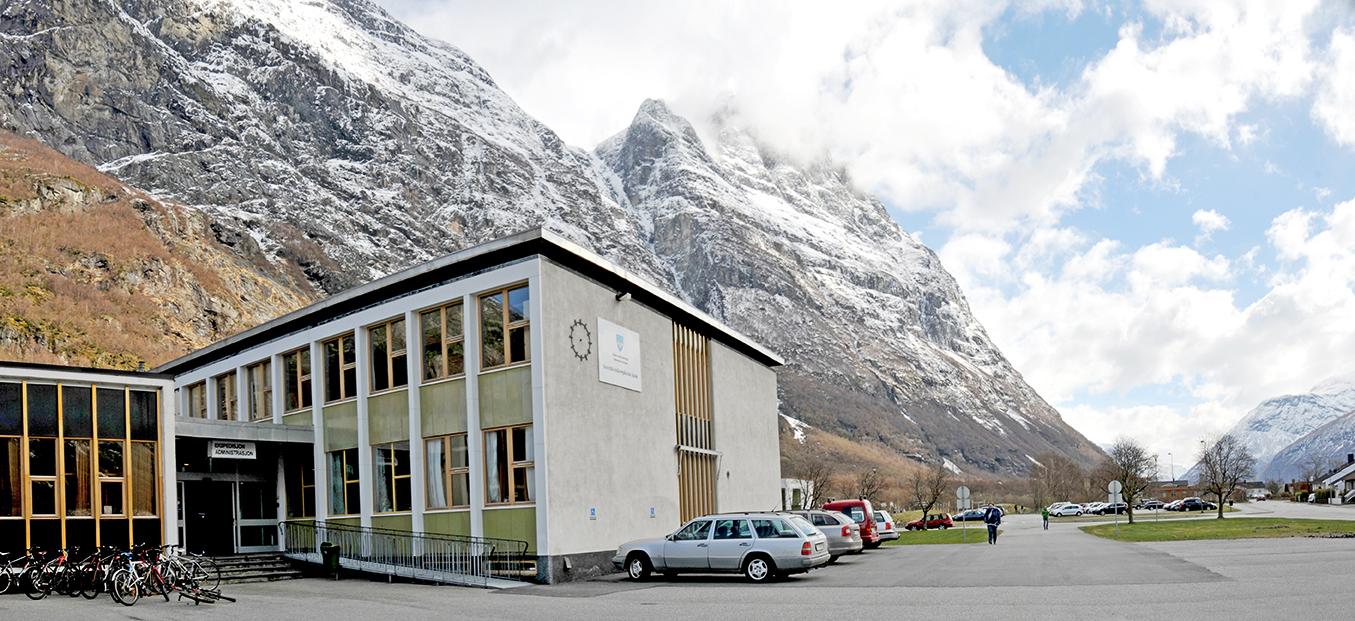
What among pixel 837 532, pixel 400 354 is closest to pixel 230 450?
pixel 400 354

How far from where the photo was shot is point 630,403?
104ft

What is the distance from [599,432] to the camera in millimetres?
29547

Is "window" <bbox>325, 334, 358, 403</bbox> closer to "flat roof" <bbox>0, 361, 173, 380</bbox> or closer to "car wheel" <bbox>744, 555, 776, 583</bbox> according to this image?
"flat roof" <bbox>0, 361, 173, 380</bbox>

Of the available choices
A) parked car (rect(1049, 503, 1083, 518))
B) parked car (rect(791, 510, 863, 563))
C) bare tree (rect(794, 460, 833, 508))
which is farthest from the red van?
parked car (rect(1049, 503, 1083, 518))

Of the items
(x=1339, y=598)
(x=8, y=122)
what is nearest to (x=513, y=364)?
(x=1339, y=598)

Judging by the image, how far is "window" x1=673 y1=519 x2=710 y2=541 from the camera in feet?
84.0

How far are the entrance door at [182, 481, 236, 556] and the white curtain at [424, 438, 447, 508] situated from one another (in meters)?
7.13

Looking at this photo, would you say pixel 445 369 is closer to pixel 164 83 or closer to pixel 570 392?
pixel 570 392

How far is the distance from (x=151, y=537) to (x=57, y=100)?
154 meters

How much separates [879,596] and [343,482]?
1745 cm

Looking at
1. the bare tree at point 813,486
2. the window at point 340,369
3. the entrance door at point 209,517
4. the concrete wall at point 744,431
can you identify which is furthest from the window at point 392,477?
the bare tree at point 813,486

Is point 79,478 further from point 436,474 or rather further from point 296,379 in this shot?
point 296,379

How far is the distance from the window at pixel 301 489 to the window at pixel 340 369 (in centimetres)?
223

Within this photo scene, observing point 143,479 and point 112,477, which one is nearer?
point 112,477
